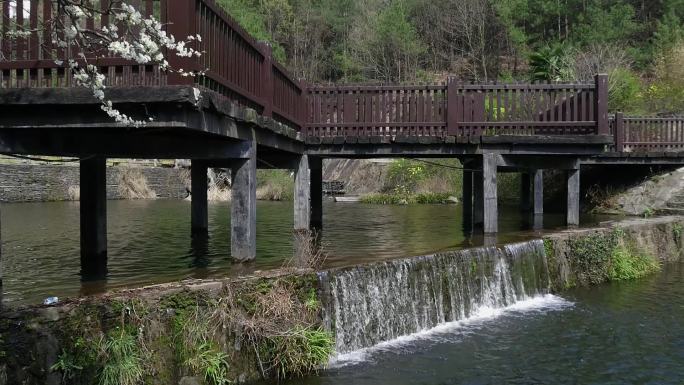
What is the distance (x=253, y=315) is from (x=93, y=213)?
415cm

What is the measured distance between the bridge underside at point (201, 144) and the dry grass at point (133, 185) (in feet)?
62.8

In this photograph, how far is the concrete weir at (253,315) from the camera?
17.7ft

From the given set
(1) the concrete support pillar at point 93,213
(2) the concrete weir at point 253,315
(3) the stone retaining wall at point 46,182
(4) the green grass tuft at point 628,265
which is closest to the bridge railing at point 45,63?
(2) the concrete weir at point 253,315

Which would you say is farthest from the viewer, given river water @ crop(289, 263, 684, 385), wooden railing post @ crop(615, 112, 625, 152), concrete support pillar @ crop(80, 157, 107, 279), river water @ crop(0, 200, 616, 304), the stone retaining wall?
the stone retaining wall

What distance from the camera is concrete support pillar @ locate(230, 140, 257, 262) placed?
8.70 m

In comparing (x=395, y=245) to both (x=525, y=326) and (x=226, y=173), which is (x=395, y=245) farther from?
(x=226, y=173)

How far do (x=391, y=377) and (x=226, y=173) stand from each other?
28.7 metres

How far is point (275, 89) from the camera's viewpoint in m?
11.0

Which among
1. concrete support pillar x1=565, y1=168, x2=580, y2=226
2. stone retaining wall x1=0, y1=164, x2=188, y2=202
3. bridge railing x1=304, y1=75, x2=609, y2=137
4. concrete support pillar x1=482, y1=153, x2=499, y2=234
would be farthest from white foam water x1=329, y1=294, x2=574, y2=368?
stone retaining wall x1=0, y1=164, x2=188, y2=202

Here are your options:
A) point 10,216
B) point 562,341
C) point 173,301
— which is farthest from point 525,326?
point 10,216

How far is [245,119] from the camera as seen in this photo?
26.5 feet

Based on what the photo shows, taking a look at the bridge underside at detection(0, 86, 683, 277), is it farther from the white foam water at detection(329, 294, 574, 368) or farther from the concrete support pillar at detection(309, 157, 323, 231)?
the concrete support pillar at detection(309, 157, 323, 231)

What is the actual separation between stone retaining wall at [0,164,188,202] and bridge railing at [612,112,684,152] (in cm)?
2352

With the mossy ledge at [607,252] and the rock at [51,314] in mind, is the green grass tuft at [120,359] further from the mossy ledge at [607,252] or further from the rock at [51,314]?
the mossy ledge at [607,252]
